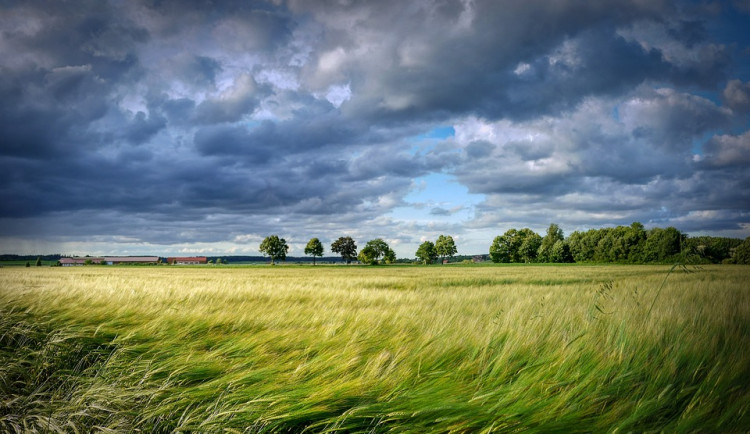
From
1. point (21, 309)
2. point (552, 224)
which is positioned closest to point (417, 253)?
point (552, 224)

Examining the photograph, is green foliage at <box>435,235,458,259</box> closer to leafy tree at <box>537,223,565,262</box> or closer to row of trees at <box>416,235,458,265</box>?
row of trees at <box>416,235,458,265</box>

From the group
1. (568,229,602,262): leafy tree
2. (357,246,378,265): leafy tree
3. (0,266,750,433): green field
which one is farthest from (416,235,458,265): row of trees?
(0,266,750,433): green field

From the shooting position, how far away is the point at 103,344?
12.1ft

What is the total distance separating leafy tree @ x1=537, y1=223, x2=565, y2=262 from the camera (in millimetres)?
100681

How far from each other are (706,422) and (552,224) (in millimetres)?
121893

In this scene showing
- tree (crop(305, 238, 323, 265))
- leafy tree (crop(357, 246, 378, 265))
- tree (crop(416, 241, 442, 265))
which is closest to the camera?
leafy tree (crop(357, 246, 378, 265))

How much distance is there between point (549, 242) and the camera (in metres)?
103

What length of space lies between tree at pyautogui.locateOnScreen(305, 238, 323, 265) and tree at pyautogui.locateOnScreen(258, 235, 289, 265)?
7766mm

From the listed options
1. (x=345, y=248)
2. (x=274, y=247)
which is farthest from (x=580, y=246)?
(x=274, y=247)

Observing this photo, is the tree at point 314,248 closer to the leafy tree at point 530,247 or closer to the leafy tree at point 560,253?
the leafy tree at point 530,247

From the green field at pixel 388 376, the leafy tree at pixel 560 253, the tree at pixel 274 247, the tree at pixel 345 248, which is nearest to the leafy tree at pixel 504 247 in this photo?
the leafy tree at pixel 560 253

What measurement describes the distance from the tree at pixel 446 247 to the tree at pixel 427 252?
1616 millimetres

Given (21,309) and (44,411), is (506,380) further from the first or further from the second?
(21,309)

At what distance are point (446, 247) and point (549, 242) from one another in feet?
122
